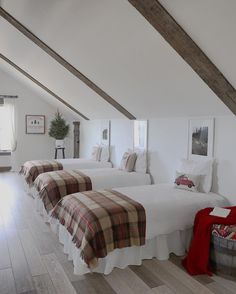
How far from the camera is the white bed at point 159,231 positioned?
2670 mm

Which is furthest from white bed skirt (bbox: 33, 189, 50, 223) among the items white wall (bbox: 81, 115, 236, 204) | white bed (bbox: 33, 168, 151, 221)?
white wall (bbox: 81, 115, 236, 204)

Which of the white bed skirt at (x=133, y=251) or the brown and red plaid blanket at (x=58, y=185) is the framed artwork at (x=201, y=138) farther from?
the brown and red plaid blanket at (x=58, y=185)

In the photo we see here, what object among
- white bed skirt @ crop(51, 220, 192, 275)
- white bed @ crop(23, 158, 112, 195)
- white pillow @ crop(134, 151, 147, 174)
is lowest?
white bed skirt @ crop(51, 220, 192, 275)

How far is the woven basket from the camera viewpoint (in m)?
2.52

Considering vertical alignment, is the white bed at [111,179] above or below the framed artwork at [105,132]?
below

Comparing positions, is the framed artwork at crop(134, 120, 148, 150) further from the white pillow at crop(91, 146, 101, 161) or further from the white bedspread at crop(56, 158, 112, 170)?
the white pillow at crop(91, 146, 101, 161)

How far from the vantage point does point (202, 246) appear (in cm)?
263

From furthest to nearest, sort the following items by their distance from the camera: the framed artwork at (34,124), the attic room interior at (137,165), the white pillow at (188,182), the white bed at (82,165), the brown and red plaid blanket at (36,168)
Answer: the framed artwork at (34,124) → the white bed at (82,165) → the brown and red plaid blanket at (36,168) → the white pillow at (188,182) → the attic room interior at (137,165)

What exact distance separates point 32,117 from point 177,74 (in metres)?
5.70

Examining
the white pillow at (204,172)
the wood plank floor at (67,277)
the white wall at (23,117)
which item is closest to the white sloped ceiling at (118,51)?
the white pillow at (204,172)

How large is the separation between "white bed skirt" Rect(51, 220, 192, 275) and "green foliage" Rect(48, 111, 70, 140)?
4.79 m

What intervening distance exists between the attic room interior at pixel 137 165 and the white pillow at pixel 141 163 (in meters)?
0.02

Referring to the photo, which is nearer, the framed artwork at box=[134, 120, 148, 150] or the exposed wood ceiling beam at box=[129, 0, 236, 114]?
the exposed wood ceiling beam at box=[129, 0, 236, 114]

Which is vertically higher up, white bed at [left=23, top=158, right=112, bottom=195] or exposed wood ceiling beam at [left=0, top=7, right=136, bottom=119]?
exposed wood ceiling beam at [left=0, top=7, right=136, bottom=119]
